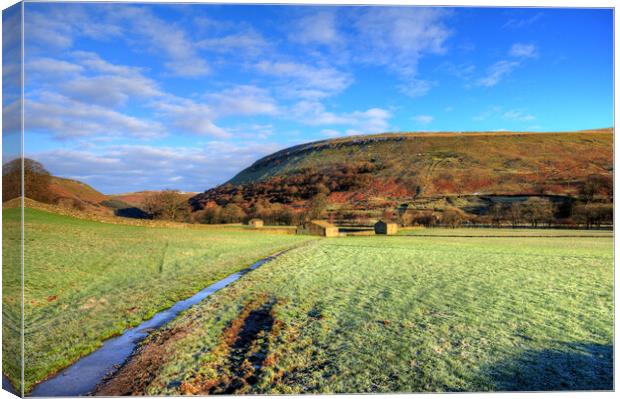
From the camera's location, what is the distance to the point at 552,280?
27.6 ft

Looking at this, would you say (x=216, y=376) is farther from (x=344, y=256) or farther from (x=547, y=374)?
(x=344, y=256)

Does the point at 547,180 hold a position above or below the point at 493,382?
above

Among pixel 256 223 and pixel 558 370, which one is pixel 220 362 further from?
pixel 256 223

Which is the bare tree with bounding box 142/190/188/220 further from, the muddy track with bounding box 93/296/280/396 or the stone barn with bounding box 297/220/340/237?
the muddy track with bounding box 93/296/280/396

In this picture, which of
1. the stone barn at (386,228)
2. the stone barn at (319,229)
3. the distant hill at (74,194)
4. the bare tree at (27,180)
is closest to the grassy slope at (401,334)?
the bare tree at (27,180)

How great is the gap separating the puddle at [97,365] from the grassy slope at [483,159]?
8.02 m

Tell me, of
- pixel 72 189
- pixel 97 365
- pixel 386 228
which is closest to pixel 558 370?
pixel 97 365

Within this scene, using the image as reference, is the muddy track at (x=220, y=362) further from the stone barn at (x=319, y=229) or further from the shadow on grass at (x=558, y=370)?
the stone barn at (x=319, y=229)

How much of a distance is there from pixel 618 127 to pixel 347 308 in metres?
4.89

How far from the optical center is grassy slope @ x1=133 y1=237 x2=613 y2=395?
13.9 ft

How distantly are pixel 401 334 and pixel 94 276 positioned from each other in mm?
7967

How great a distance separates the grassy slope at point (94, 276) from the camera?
5.47m

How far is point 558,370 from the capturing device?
428 centimetres

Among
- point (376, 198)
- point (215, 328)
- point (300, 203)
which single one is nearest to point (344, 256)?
point (215, 328)
